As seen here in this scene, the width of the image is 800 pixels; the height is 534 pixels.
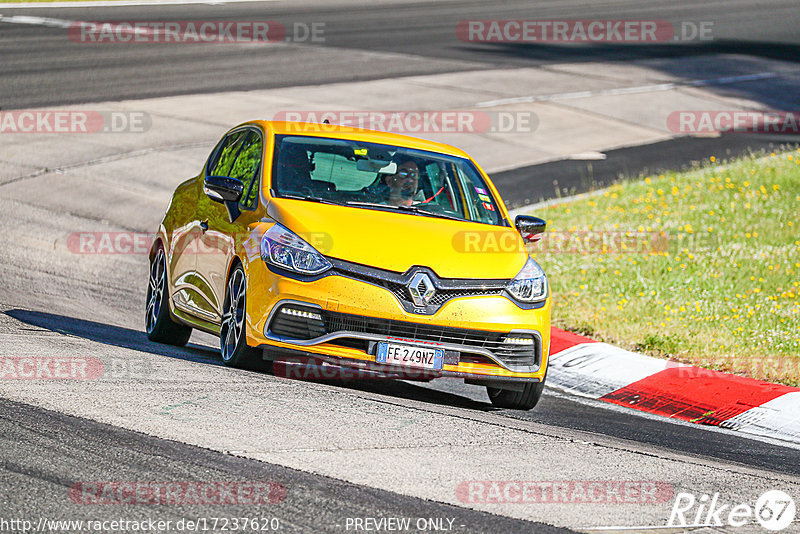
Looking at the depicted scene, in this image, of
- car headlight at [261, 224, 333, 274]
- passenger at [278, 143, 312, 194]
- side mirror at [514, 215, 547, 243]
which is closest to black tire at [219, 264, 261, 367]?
→ car headlight at [261, 224, 333, 274]

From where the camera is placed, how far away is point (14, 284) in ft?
36.5

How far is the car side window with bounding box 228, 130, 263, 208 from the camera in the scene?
866cm

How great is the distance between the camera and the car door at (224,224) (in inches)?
332

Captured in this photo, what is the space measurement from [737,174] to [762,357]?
27.7ft

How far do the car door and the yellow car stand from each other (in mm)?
15

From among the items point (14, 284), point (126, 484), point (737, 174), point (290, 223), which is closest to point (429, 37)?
point (737, 174)

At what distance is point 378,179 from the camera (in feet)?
29.1

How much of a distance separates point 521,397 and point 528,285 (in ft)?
2.61

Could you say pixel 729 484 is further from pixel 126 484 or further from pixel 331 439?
pixel 126 484
